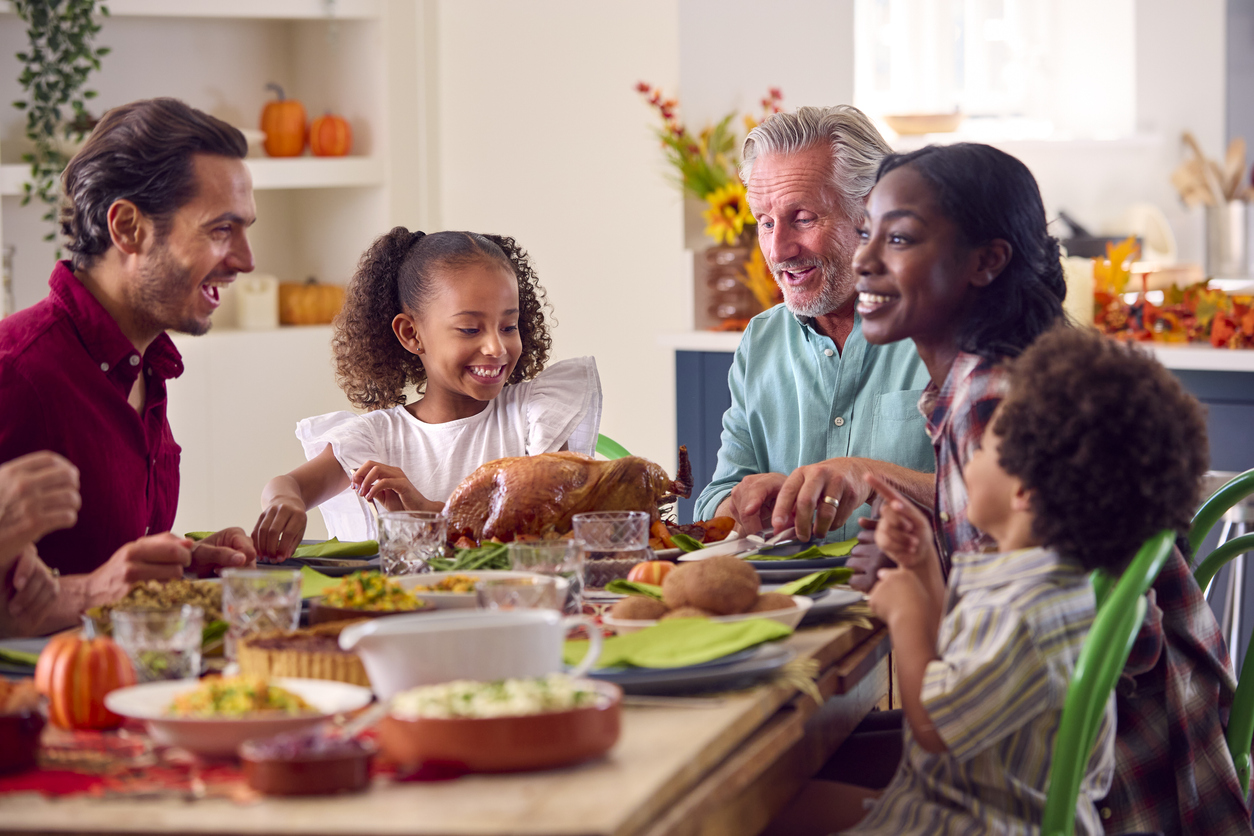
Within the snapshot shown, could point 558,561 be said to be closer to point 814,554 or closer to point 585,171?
point 814,554

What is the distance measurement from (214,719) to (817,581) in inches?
29.7

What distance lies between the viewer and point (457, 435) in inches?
99.8

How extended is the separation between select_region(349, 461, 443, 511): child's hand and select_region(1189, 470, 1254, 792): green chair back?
1028mm

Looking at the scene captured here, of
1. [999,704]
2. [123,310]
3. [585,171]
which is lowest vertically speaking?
[999,704]

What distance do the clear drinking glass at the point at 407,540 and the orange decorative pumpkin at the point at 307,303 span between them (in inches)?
123

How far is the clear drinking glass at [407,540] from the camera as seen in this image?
172 cm

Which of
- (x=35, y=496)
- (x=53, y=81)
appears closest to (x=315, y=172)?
(x=53, y=81)

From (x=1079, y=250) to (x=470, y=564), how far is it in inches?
190

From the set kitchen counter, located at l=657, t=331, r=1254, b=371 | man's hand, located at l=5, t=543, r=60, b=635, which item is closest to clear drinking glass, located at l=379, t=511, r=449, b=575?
man's hand, located at l=5, t=543, r=60, b=635

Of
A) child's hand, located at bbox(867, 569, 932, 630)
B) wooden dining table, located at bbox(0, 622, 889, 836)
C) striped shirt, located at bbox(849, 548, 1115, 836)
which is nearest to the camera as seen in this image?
wooden dining table, located at bbox(0, 622, 889, 836)

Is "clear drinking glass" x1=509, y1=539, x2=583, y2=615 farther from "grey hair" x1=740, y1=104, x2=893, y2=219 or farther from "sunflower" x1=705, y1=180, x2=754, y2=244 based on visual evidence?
"sunflower" x1=705, y1=180, x2=754, y2=244

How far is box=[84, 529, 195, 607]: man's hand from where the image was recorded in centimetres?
150

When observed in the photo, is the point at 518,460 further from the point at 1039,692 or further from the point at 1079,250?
the point at 1079,250

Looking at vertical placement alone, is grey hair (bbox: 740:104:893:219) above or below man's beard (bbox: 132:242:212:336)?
above
